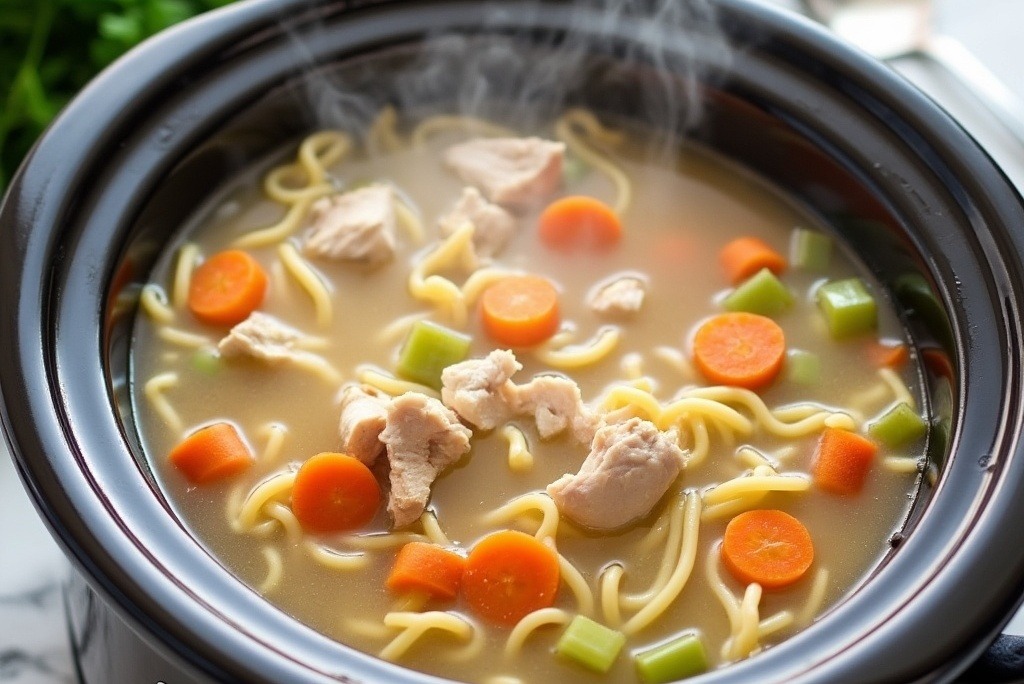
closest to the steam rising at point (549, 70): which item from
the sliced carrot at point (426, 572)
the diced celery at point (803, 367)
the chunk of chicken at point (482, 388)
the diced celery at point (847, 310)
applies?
the diced celery at point (847, 310)

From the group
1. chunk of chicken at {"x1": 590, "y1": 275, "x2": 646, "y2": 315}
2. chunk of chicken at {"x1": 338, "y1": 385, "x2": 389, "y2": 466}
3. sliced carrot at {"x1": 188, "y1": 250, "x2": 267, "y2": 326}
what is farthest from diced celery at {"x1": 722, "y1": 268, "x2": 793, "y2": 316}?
sliced carrot at {"x1": 188, "y1": 250, "x2": 267, "y2": 326}

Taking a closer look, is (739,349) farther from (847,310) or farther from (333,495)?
(333,495)

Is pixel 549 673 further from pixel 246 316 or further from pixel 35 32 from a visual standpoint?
pixel 35 32

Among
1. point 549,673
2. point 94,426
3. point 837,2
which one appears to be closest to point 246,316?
point 94,426

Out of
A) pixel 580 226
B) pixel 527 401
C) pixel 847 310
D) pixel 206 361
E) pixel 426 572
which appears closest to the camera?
pixel 426 572

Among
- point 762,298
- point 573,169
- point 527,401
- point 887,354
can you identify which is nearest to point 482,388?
point 527,401

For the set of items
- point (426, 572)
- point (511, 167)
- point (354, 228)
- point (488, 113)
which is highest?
point (488, 113)
